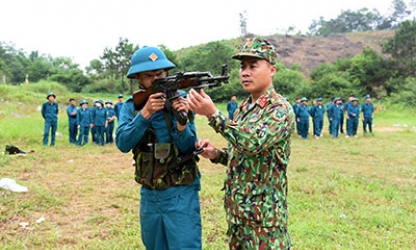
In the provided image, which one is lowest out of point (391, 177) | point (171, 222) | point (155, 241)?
point (391, 177)

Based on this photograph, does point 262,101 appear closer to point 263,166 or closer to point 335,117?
point 263,166

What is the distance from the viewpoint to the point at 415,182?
19.9 ft

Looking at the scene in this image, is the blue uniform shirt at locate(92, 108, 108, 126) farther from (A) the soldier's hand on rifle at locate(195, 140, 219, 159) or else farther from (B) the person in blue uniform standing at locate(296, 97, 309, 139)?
(A) the soldier's hand on rifle at locate(195, 140, 219, 159)

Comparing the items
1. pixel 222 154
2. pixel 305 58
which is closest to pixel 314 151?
pixel 222 154

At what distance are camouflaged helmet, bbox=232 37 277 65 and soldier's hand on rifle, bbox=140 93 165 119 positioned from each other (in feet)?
1.56

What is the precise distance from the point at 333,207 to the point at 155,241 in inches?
130

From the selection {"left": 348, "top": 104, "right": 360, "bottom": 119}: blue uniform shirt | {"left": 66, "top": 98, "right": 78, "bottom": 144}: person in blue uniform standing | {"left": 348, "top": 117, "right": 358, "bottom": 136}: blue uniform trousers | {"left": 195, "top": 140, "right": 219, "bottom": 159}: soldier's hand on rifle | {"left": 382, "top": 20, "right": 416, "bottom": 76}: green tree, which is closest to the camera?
{"left": 195, "top": 140, "right": 219, "bottom": 159}: soldier's hand on rifle

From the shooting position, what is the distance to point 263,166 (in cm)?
182

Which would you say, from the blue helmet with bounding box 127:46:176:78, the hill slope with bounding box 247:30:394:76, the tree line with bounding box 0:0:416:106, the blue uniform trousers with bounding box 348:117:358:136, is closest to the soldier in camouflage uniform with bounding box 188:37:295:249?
the blue helmet with bounding box 127:46:176:78

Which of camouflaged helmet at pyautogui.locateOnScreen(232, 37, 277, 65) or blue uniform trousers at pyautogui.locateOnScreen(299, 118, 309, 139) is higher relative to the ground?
camouflaged helmet at pyautogui.locateOnScreen(232, 37, 277, 65)

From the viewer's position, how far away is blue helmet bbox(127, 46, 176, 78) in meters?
2.00

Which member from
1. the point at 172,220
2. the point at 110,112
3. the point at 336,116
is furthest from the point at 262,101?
the point at 336,116

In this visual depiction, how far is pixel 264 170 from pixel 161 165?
609 millimetres

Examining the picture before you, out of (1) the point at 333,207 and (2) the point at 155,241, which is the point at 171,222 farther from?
(1) the point at 333,207
